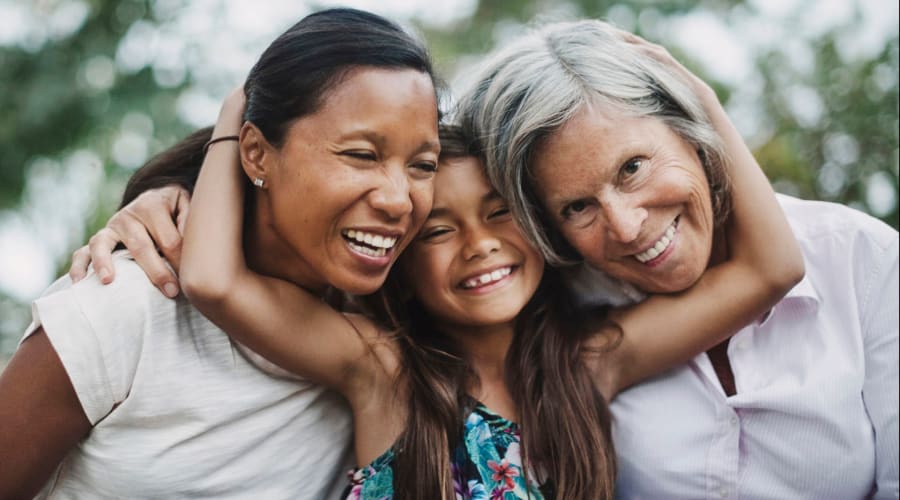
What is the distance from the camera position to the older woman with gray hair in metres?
2.41

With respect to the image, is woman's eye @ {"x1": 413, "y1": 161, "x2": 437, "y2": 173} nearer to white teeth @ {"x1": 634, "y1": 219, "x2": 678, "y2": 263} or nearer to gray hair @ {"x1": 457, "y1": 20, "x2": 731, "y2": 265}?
gray hair @ {"x1": 457, "y1": 20, "x2": 731, "y2": 265}

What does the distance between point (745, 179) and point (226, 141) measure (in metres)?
1.50

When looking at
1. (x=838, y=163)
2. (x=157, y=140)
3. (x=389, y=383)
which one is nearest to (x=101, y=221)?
(x=157, y=140)

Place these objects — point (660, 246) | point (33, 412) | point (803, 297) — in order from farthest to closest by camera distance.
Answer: point (803, 297) < point (660, 246) < point (33, 412)

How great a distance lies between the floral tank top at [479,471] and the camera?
238 cm

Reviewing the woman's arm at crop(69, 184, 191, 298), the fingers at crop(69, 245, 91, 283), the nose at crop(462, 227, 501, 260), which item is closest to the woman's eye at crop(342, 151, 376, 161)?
the nose at crop(462, 227, 501, 260)

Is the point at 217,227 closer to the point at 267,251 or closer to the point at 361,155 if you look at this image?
the point at 267,251

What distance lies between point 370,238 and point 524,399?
0.71m

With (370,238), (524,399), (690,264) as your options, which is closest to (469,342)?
(524,399)

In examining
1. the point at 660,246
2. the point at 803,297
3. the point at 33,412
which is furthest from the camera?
the point at 803,297

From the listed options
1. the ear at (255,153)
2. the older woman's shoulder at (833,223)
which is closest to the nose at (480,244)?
the ear at (255,153)

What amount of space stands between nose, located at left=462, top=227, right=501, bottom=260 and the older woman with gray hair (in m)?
0.10

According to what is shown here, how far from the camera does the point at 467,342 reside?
2.68 m

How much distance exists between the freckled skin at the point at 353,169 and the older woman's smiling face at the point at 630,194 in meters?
0.41
